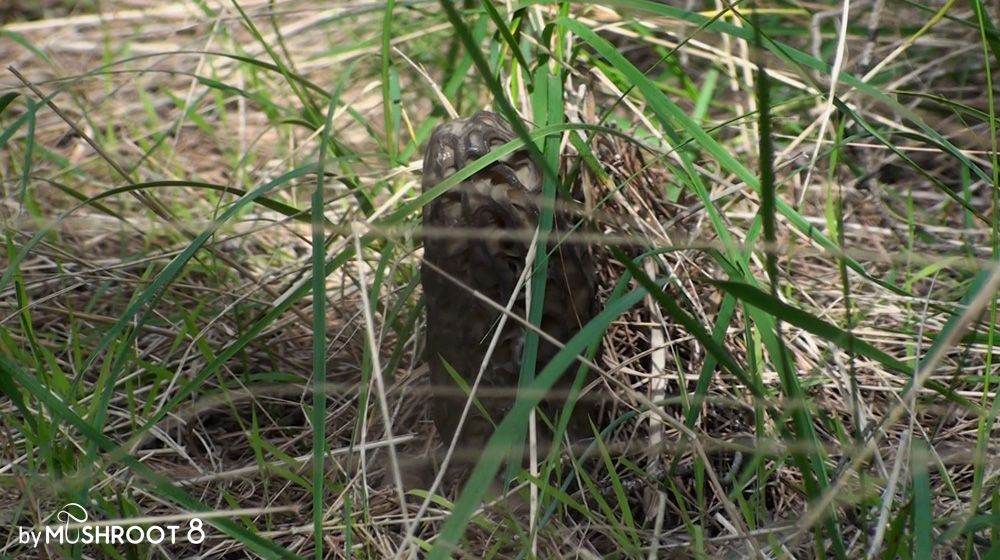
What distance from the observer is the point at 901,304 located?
1821 mm

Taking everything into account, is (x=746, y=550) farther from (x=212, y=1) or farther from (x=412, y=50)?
(x=212, y=1)

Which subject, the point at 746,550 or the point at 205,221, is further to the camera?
the point at 205,221

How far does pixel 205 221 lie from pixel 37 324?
434mm

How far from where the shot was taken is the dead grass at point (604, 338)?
4.01 feet

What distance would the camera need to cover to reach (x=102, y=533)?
1327 millimetres

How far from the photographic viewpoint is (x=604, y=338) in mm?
1646

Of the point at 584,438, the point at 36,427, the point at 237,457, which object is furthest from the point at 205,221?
the point at 584,438

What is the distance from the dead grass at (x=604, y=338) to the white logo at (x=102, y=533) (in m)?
0.03

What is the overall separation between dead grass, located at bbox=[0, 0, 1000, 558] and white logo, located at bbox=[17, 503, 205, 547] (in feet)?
0.09

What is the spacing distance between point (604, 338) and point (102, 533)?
0.81 metres

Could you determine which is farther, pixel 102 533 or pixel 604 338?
pixel 604 338

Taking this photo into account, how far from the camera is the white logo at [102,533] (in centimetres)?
130

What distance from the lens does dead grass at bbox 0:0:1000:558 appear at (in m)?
1.22

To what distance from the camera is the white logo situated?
130 cm
